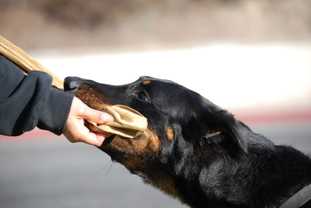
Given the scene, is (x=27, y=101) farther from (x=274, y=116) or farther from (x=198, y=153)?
(x=274, y=116)

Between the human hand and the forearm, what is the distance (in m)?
0.07

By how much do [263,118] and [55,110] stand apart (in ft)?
37.1

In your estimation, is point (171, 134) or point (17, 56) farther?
point (171, 134)

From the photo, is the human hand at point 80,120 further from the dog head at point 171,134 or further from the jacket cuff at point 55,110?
the dog head at point 171,134

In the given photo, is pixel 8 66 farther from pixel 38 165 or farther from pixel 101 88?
pixel 38 165

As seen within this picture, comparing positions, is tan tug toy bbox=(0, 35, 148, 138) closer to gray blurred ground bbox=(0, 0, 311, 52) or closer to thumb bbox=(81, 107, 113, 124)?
thumb bbox=(81, 107, 113, 124)

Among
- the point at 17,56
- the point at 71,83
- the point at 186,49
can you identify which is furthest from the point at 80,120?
the point at 186,49

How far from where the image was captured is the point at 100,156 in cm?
1073

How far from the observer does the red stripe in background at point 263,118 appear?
1363cm

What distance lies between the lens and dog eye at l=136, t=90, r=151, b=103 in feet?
14.9

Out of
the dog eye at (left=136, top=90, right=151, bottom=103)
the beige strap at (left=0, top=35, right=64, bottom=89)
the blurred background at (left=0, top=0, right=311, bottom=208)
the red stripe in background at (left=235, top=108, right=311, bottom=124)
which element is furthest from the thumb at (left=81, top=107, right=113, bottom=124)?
the red stripe in background at (left=235, top=108, right=311, bottom=124)

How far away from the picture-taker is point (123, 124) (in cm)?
388

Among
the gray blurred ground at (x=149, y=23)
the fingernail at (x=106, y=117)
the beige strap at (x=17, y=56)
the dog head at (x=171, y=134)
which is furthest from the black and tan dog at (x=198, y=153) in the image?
the gray blurred ground at (x=149, y=23)

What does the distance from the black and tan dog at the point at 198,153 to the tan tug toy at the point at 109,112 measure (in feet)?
0.68
